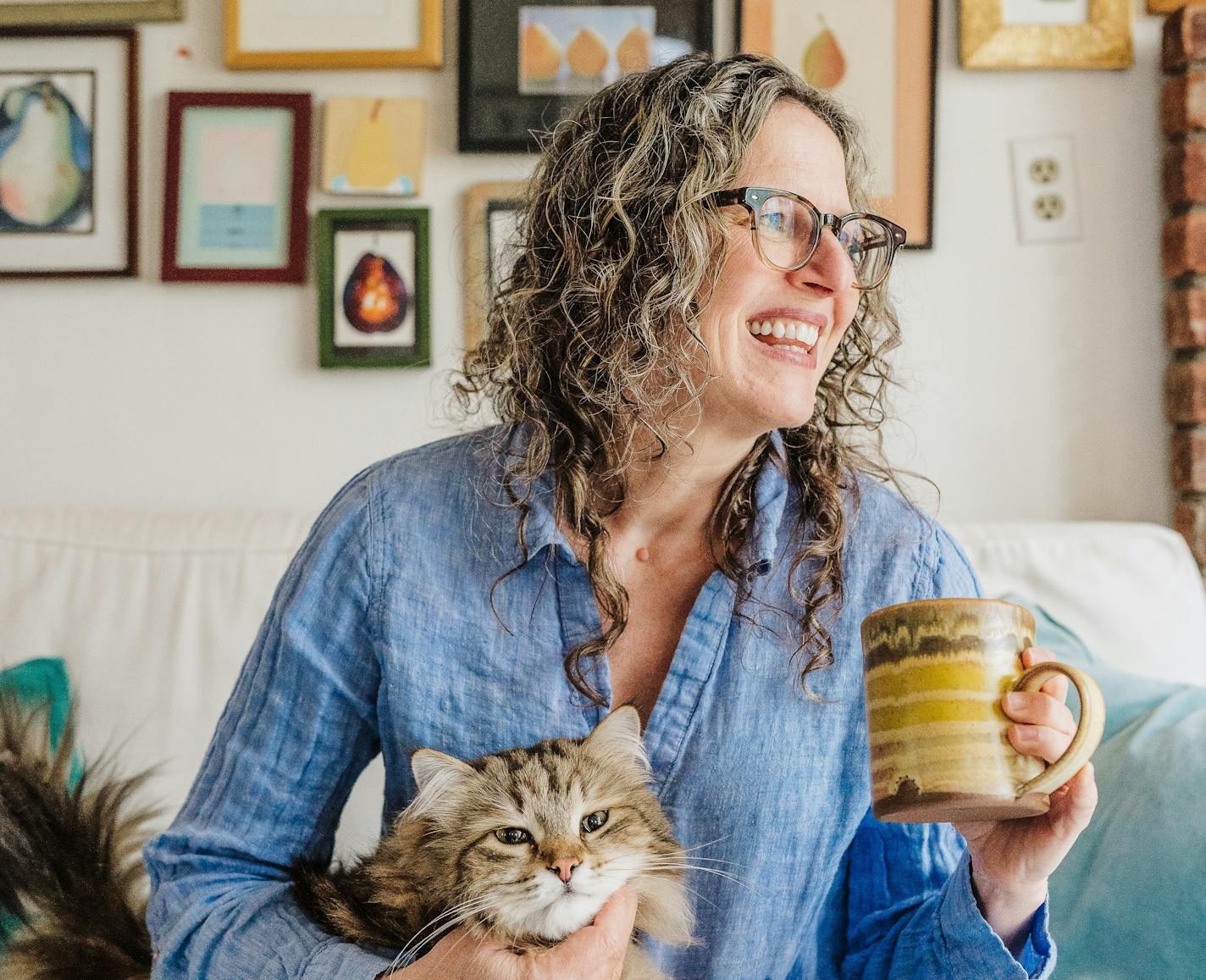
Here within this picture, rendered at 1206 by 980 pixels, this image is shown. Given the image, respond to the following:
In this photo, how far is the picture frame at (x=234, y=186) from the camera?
1941 mm

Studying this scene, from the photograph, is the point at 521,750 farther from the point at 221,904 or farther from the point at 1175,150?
the point at 1175,150

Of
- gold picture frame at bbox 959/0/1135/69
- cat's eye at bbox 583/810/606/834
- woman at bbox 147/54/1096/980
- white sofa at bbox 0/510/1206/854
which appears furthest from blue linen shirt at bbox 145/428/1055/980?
gold picture frame at bbox 959/0/1135/69

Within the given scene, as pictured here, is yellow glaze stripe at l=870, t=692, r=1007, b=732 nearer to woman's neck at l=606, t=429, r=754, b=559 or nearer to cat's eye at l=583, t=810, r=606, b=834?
cat's eye at l=583, t=810, r=606, b=834

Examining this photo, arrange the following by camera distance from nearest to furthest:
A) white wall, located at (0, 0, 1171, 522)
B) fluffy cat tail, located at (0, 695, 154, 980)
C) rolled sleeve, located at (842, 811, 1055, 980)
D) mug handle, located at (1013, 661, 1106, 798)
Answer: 1. mug handle, located at (1013, 661, 1106, 798)
2. rolled sleeve, located at (842, 811, 1055, 980)
3. fluffy cat tail, located at (0, 695, 154, 980)
4. white wall, located at (0, 0, 1171, 522)

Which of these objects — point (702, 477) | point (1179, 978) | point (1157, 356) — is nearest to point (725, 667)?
point (702, 477)

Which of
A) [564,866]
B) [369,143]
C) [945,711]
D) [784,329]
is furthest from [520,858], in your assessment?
[369,143]

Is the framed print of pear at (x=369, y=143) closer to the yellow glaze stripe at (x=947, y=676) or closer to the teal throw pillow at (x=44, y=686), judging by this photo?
the teal throw pillow at (x=44, y=686)

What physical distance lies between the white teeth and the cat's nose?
1.61ft

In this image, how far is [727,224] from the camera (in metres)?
1.01

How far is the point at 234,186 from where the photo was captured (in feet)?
6.41

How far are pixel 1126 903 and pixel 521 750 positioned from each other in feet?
2.20

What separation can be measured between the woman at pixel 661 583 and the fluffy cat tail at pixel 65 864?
415 millimetres

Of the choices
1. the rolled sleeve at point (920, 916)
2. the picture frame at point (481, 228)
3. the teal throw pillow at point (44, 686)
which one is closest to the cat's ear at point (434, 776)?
the rolled sleeve at point (920, 916)

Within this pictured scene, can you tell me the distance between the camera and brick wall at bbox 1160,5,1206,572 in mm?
1867
